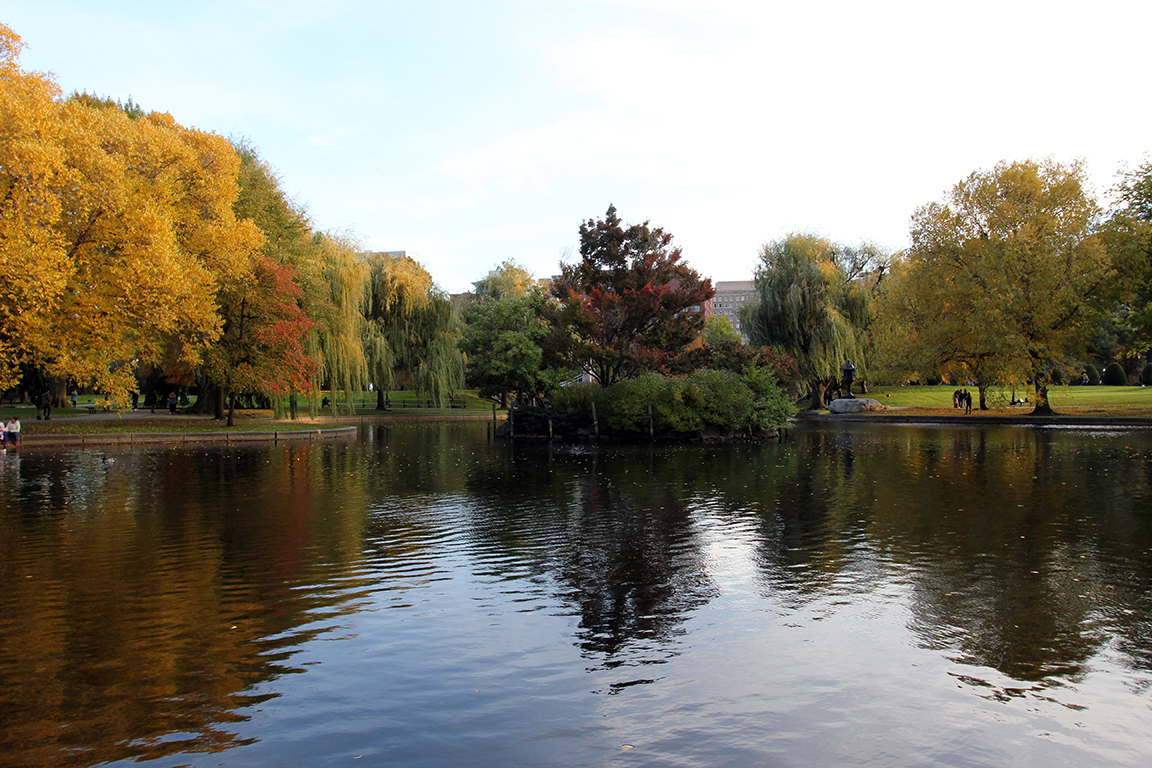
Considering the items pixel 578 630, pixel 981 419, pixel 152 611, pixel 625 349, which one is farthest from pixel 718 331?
pixel 152 611

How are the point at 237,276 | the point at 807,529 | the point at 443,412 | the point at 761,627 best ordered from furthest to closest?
the point at 443,412
the point at 237,276
the point at 807,529
the point at 761,627

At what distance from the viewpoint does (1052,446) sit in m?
27.2

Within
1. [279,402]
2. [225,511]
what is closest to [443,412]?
[279,402]

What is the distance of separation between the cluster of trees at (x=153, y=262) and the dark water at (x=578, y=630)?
42.0 ft

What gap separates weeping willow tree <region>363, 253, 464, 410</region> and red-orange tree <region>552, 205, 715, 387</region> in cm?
1237

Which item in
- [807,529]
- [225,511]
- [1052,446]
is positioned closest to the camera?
[807,529]

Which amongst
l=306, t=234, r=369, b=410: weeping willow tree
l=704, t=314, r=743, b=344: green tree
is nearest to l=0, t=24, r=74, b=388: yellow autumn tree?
l=306, t=234, r=369, b=410: weeping willow tree

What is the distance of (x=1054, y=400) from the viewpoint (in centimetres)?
5312

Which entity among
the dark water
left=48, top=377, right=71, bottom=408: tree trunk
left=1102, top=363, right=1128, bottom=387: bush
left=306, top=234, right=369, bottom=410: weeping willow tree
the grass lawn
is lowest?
the dark water

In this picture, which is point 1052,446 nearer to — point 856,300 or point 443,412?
point 856,300

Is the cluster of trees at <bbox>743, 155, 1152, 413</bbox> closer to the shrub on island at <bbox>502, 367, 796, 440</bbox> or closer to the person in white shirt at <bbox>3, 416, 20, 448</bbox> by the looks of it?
the shrub on island at <bbox>502, 367, 796, 440</bbox>

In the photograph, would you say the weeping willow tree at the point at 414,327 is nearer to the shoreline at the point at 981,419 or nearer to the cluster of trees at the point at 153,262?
the cluster of trees at the point at 153,262

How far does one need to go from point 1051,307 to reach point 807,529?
→ 34929 millimetres

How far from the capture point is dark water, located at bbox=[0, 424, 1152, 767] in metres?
4.91
